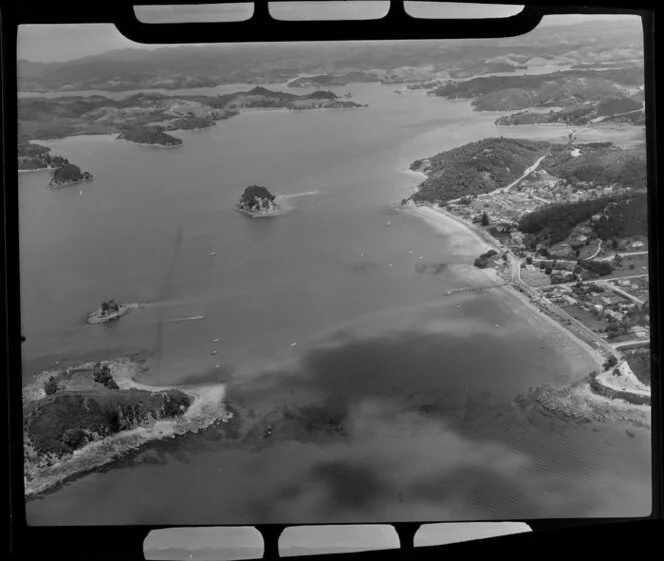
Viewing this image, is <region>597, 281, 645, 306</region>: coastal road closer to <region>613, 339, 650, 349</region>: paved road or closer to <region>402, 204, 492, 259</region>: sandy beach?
<region>613, 339, 650, 349</region>: paved road

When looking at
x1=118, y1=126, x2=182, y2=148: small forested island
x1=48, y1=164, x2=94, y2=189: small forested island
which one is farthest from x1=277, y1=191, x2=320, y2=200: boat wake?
x1=48, y1=164, x2=94, y2=189: small forested island

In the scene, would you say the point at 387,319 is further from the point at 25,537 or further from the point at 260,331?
the point at 25,537

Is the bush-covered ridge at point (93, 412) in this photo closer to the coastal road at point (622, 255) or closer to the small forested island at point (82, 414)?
the small forested island at point (82, 414)

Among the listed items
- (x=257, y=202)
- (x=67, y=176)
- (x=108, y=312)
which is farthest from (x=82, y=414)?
(x=257, y=202)

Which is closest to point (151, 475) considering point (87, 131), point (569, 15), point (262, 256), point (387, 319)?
point (262, 256)

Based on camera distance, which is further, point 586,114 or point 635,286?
point 586,114

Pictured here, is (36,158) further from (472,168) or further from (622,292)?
(622,292)

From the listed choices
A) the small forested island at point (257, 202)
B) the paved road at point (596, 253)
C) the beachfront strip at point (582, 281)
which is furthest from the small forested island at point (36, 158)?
the paved road at point (596, 253)
